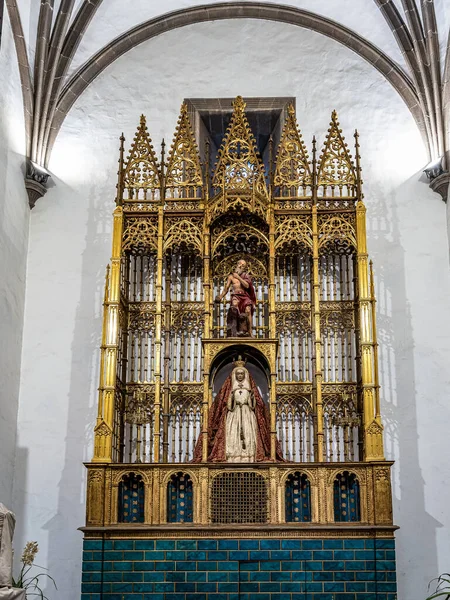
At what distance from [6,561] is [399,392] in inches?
323

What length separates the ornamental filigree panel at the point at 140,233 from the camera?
17.0 m

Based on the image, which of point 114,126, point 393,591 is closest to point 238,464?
point 393,591

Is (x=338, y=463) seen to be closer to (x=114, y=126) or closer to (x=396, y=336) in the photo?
(x=396, y=336)

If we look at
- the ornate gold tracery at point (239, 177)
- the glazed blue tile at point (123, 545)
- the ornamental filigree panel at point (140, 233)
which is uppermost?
the ornate gold tracery at point (239, 177)

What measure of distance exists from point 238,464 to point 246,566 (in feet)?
5.23

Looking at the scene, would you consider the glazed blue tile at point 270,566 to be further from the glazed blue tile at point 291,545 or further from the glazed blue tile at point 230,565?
the glazed blue tile at point 230,565

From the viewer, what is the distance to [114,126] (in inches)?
757

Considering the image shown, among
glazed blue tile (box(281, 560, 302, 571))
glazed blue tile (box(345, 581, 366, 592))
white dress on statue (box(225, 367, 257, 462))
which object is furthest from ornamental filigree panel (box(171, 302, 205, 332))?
glazed blue tile (box(345, 581, 366, 592))

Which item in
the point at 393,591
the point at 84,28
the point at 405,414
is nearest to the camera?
the point at 393,591

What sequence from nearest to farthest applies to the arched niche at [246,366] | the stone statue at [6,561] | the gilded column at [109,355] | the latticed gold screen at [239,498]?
the stone statue at [6,561] < the latticed gold screen at [239,498] < the gilded column at [109,355] < the arched niche at [246,366]

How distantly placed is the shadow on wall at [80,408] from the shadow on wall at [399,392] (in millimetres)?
5203

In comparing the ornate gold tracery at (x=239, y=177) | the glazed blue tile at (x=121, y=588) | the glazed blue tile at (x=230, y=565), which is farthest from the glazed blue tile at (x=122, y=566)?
the ornate gold tracery at (x=239, y=177)

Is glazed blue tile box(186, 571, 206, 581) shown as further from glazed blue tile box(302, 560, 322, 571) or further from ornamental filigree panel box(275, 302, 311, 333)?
ornamental filigree panel box(275, 302, 311, 333)

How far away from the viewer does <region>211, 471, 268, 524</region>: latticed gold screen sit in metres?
15.3
